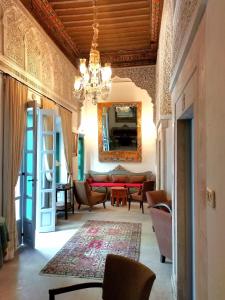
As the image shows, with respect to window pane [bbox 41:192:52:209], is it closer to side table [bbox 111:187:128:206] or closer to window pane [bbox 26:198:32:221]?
window pane [bbox 26:198:32:221]

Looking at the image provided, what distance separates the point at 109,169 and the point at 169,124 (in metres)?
4.49

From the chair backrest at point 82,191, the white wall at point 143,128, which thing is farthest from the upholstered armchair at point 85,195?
the white wall at point 143,128

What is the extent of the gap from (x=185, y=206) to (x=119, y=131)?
6.51 metres

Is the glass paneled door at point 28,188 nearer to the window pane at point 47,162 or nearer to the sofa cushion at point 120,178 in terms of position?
the window pane at point 47,162

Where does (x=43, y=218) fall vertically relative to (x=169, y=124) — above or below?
below

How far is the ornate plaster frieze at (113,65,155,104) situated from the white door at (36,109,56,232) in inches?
118

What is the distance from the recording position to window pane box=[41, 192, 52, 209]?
17.0 ft

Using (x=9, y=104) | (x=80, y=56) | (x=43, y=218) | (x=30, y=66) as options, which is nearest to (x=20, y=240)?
(x=43, y=218)

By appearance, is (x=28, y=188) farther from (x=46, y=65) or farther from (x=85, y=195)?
(x=46, y=65)

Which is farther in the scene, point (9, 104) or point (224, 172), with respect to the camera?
point (9, 104)

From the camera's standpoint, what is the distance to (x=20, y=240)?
418cm

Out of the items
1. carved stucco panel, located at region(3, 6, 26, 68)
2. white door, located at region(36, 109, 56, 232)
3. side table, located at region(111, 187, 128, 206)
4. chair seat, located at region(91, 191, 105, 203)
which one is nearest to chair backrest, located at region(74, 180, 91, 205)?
chair seat, located at region(91, 191, 105, 203)

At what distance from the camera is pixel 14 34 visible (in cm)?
400

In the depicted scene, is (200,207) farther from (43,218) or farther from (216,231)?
(43,218)
